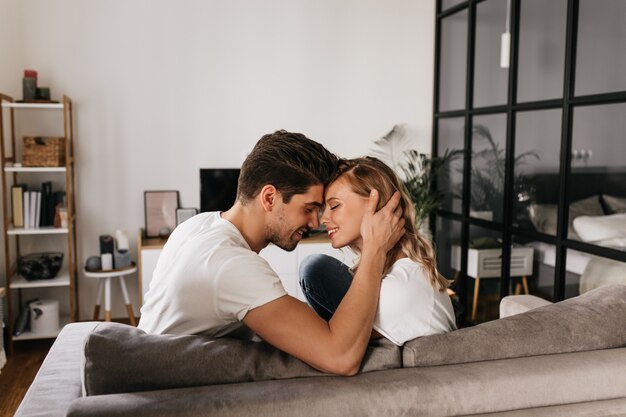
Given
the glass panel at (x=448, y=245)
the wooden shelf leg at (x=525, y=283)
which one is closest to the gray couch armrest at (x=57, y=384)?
the wooden shelf leg at (x=525, y=283)

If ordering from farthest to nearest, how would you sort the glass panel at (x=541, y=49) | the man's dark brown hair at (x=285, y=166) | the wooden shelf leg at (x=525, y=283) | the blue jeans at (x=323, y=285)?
the wooden shelf leg at (x=525, y=283), the glass panel at (x=541, y=49), the blue jeans at (x=323, y=285), the man's dark brown hair at (x=285, y=166)

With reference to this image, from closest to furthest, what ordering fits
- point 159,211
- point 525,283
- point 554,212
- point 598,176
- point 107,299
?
point 598,176
point 554,212
point 525,283
point 107,299
point 159,211

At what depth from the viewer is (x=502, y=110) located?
3822 millimetres

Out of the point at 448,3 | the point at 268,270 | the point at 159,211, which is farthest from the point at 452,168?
the point at 268,270

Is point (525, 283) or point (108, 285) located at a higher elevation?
point (525, 283)

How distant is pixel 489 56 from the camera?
404cm

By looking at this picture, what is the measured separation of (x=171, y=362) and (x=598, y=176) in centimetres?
256

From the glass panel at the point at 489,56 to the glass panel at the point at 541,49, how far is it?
202 millimetres

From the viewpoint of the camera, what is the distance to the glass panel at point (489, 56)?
388cm

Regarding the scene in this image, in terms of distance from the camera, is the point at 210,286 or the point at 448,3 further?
the point at 448,3

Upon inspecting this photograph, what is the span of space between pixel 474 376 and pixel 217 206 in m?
3.37

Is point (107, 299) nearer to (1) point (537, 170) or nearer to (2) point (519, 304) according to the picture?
(2) point (519, 304)

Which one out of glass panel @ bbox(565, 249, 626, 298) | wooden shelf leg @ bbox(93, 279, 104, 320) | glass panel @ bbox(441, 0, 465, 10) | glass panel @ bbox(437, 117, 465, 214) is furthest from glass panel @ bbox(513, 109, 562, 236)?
wooden shelf leg @ bbox(93, 279, 104, 320)

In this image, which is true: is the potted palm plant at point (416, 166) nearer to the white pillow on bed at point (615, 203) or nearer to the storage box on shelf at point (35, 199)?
the white pillow on bed at point (615, 203)
